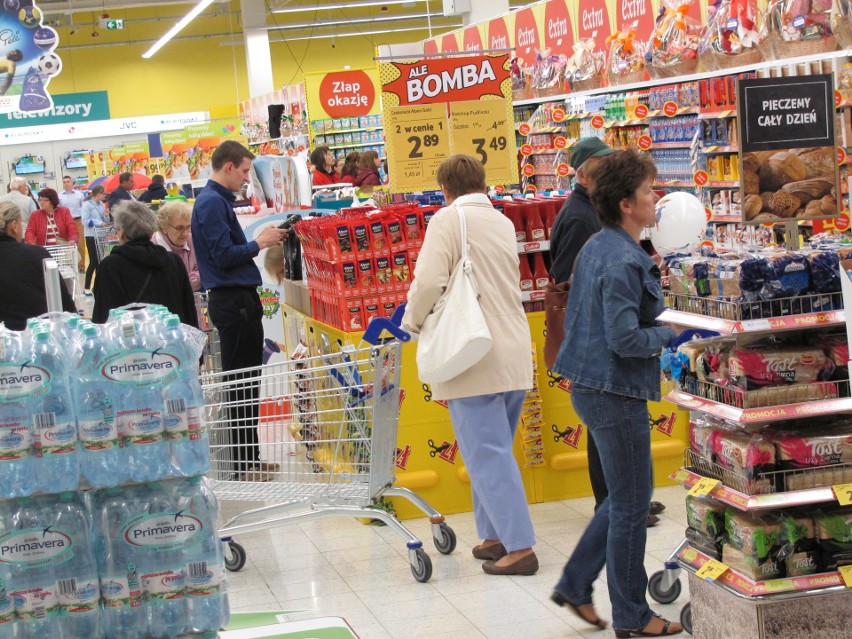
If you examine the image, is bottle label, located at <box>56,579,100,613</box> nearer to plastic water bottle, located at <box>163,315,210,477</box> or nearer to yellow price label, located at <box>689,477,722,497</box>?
plastic water bottle, located at <box>163,315,210,477</box>

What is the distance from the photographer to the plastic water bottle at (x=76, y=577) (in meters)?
2.43

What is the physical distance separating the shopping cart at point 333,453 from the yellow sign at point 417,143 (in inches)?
61.4

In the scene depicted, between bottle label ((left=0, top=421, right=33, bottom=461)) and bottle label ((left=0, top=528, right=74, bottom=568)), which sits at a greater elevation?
bottle label ((left=0, top=421, right=33, bottom=461))

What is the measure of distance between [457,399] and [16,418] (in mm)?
2373

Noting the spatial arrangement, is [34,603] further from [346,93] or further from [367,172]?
[346,93]

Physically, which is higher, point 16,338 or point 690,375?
point 16,338

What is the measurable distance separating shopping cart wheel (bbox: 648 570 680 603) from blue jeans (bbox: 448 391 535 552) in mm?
622

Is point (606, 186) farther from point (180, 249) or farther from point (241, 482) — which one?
point (180, 249)

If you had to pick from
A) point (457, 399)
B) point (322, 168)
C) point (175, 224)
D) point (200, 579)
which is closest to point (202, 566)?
point (200, 579)

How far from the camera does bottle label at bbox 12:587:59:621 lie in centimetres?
241

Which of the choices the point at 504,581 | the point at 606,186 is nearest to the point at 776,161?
the point at 606,186

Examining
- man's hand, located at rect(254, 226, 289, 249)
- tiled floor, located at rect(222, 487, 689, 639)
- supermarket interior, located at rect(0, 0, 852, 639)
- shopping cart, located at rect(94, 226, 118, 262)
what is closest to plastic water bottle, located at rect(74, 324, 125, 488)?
supermarket interior, located at rect(0, 0, 852, 639)

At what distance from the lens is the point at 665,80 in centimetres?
988

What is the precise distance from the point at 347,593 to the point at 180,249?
329 cm
